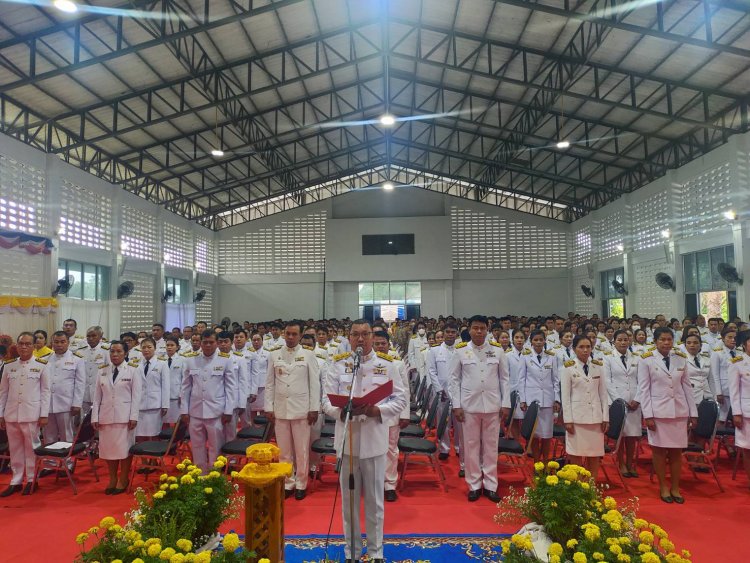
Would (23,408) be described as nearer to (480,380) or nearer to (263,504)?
(263,504)

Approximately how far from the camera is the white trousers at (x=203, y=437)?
5.33 metres

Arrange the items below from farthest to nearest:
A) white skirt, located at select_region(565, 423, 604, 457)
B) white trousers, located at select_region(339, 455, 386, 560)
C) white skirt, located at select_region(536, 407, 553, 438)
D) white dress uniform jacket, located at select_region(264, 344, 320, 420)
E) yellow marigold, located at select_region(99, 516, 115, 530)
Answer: white skirt, located at select_region(536, 407, 553, 438), white dress uniform jacket, located at select_region(264, 344, 320, 420), white skirt, located at select_region(565, 423, 604, 457), white trousers, located at select_region(339, 455, 386, 560), yellow marigold, located at select_region(99, 516, 115, 530)

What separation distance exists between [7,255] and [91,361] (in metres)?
5.92

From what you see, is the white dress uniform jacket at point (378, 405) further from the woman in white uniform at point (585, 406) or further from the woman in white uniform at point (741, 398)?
the woman in white uniform at point (741, 398)

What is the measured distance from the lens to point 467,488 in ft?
17.1

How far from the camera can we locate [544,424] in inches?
228

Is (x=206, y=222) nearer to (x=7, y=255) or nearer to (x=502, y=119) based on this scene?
(x=7, y=255)

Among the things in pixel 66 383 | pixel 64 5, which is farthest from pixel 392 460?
pixel 64 5

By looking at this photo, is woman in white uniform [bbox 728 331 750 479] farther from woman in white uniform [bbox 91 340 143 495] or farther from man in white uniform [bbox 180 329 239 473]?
woman in white uniform [bbox 91 340 143 495]

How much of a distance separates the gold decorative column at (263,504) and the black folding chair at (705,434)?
4603 mm

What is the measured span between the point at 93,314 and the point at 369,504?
12883 mm

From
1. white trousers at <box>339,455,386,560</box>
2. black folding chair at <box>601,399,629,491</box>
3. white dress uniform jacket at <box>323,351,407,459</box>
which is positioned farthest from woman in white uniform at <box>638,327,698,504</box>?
white trousers at <box>339,455,386,560</box>

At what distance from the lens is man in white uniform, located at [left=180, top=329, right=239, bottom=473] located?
530 cm

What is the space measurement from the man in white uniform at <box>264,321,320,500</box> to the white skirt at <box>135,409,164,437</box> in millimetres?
1814
